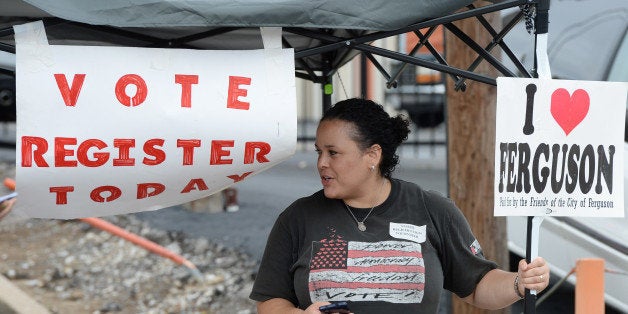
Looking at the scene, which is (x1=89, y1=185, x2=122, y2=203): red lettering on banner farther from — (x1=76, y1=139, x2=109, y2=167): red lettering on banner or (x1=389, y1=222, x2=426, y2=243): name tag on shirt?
(x1=389, y1=222, x2=426, y2=243): name tag on shirt

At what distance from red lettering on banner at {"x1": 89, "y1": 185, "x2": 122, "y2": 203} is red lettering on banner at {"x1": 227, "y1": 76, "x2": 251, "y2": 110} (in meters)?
0.49

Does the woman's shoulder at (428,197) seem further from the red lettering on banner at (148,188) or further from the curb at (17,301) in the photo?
the curb at (17,301)

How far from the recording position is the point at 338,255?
9.81 ft

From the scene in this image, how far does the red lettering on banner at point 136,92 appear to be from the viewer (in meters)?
2.89

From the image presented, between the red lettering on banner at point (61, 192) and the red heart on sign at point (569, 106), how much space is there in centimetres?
165

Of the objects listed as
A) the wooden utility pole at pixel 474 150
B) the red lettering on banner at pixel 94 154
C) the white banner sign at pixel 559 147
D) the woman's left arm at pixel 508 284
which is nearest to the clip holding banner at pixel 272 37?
the red lettering on banner at pixel 94 154

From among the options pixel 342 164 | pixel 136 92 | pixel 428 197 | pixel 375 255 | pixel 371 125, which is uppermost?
pixel 136 92

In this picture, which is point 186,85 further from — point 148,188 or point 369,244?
point 369,244

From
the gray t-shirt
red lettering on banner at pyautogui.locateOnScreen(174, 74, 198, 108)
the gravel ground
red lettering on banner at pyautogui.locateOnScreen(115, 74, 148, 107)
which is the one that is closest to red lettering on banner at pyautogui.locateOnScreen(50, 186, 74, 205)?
red lettering on banner at pyautogui.locateOnScreen(115, 74, 148, 107)

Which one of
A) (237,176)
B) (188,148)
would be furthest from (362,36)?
(188,148)

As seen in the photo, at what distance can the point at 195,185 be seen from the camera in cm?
313

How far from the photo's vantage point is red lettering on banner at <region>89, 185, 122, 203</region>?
3.00 m

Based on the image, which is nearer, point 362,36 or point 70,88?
point 70,88

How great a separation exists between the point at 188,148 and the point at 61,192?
0.44m
